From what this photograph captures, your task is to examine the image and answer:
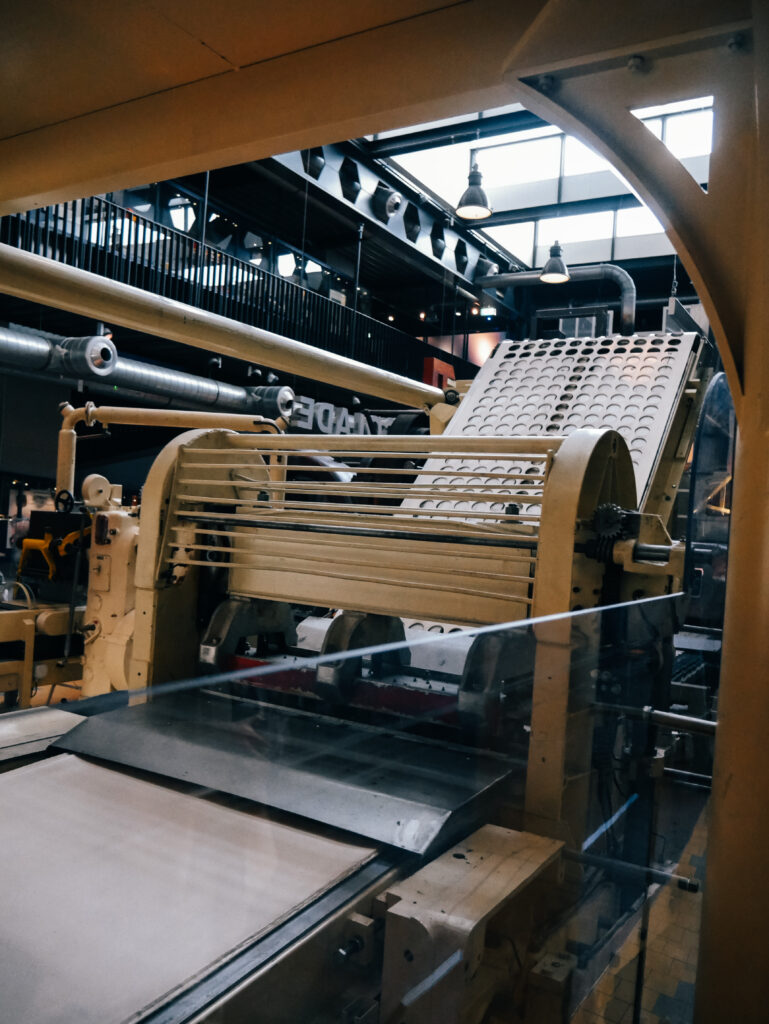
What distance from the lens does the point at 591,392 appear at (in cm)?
455

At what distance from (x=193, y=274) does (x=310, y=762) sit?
899 cm

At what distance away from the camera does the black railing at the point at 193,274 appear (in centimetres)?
768

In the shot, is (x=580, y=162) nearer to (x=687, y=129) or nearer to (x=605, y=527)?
(x=687, y=129)

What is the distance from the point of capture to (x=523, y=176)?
38.2 ft

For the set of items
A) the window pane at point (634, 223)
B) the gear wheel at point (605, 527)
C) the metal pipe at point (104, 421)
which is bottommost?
the gear wheel at point (605, 527)

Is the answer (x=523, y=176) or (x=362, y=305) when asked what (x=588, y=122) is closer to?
(x=523, y=176)

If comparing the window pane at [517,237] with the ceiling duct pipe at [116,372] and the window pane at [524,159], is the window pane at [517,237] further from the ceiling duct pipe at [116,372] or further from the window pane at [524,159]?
the ceiling duct pipe at [116,372]

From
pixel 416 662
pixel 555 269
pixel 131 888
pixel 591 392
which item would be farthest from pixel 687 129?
pixel 131 888

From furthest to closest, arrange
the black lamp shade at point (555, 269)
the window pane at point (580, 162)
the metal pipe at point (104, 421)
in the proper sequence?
the window pane at point (580, 162), the black lamp shade at point (555, 269), the metal pipe at point (104, 421)

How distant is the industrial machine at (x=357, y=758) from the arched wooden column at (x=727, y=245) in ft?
1.09

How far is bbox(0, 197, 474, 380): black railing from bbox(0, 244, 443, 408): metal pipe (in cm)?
195

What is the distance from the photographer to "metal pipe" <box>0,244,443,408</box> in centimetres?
442

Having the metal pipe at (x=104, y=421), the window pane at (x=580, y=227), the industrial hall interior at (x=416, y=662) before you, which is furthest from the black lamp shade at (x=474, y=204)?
the window pane at (x=580, y=227)

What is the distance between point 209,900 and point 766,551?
1218 mm
